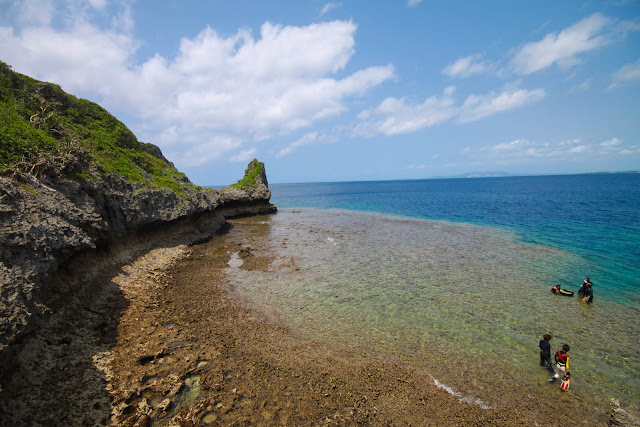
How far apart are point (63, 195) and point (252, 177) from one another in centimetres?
4415

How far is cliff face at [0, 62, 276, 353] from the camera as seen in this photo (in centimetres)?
1037

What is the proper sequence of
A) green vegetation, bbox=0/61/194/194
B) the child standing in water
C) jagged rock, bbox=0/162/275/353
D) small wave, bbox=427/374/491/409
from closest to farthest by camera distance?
jagged rock, bbox=0/162/275/353
small wave, bbox=427/374/491/409
the child standing in water
green vegetation, bbox=0/61/194/194

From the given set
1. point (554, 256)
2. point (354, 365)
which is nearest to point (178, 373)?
point (354, 365)

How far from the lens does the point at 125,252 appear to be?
71.4 ft

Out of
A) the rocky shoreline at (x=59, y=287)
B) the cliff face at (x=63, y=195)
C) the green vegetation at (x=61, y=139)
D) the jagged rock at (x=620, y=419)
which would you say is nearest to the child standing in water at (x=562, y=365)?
the jagged rock at (x=620, y=419)

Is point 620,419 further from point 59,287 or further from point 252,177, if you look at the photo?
point 252,177

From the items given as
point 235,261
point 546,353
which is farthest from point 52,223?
point 546,353

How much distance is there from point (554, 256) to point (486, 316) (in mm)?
18165

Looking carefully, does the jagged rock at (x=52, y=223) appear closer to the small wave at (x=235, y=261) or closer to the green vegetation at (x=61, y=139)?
the green vegetation at (x=61, y=139)

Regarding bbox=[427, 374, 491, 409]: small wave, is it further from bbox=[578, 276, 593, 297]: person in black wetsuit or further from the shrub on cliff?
the shrub on cliff

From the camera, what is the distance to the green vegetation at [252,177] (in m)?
56.5

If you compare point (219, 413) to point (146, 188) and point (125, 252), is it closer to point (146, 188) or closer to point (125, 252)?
point (125, 252)

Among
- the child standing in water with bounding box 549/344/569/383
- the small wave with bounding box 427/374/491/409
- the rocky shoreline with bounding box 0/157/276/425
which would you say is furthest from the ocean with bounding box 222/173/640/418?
the rocky shoreline with bounding box 0/157/276/425

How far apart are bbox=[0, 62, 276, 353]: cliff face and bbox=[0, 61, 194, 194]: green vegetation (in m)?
0.07
